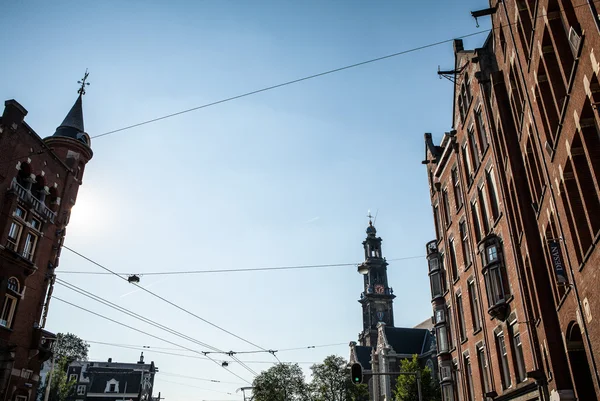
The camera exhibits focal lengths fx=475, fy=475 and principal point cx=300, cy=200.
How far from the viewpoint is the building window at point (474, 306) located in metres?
23.7

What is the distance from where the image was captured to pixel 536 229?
18.6m

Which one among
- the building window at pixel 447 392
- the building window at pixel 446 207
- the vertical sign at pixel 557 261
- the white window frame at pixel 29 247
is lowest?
the building window at pixel 447 392

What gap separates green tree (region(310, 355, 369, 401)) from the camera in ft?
229

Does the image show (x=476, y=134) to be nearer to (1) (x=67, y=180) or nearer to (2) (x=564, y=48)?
(2) (x=564, y=48)

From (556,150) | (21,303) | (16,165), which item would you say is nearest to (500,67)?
(556,150)

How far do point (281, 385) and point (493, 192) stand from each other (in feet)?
193

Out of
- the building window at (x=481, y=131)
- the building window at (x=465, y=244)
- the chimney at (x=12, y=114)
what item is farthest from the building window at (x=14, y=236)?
the building window at (x=481, y=131)

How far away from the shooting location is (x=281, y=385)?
72.5 m

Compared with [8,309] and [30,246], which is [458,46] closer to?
[30,246]

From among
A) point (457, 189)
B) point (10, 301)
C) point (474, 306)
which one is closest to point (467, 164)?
point (457, 189)

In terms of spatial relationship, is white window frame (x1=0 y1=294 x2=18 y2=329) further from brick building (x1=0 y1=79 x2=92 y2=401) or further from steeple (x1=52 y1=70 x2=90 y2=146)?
steeple (x1=52 y1=70 x2=90 y2=146)

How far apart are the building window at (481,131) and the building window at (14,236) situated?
24.3 m

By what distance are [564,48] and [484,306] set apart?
42.8ft

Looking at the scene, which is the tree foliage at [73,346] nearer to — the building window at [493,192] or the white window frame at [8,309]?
the white window frame at [8,309]
